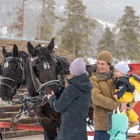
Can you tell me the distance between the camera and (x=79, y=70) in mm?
2715

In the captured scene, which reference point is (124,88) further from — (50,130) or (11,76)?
(11,76)

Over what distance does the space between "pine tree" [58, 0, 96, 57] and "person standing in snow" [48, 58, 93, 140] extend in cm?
3130

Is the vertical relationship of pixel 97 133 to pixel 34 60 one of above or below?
below

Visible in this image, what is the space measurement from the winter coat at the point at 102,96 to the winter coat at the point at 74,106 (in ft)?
1.32

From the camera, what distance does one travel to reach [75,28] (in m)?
36.7

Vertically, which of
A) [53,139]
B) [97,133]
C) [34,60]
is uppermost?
Answer: [34,60]

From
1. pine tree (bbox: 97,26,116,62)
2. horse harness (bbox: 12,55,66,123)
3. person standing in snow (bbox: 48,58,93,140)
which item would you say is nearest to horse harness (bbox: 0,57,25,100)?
horse harness (bbox: 12,55,66,123)

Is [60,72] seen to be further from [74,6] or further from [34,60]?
[74,6]

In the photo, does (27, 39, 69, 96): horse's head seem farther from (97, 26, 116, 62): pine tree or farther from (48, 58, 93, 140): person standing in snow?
(97, 26, 116, 62): pine tree

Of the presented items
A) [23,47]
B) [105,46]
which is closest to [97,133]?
[23,47]

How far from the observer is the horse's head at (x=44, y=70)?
3314mm

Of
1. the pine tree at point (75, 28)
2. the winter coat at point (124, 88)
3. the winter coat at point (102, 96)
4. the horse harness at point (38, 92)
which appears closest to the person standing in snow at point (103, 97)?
the winter coat at point (102, 96)

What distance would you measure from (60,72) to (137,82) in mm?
1124

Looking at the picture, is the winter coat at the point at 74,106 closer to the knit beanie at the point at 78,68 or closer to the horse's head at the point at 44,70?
the knit beanie at the point at 78,68
